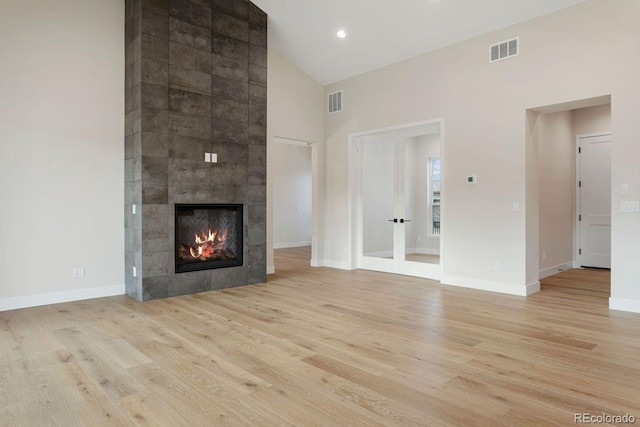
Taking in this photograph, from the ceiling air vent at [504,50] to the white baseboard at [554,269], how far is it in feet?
11.4

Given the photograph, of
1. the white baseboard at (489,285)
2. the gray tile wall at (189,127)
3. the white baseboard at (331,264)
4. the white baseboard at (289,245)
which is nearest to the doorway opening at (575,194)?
the white baseboard at (489,285)

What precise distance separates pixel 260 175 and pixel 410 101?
2608mm

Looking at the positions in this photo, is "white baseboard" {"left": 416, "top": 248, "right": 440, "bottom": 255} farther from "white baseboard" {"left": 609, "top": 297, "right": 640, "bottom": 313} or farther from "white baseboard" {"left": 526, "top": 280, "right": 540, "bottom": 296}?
"white baseboard" {"left": 609, "top": 297, "right": 640, "bottom": 313}

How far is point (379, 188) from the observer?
23.2 feet

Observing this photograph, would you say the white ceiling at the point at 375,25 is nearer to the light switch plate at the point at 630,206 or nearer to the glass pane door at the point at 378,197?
the glass pane door at the point at 378,197

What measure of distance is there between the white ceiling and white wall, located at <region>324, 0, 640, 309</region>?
0.20 m

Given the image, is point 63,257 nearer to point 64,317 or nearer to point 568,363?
point 64,317

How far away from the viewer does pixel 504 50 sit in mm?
5297

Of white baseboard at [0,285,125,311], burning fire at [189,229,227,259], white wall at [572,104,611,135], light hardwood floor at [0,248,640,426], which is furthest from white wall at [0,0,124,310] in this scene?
white wall at [572,104,611,135]

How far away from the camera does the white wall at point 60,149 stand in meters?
4.45

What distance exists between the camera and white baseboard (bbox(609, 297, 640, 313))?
14.3 feet

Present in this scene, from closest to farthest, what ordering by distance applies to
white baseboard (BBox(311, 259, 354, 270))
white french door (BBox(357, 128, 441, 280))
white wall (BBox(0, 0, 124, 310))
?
white wall (BBox(0, 0, 124, 310)), white french door (BBox(357, 128, 441, 280)), white baseboard (BBox(311, 259, 354, 270))

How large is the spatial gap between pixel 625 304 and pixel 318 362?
365cm

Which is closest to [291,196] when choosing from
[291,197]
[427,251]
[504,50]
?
[291,197]
